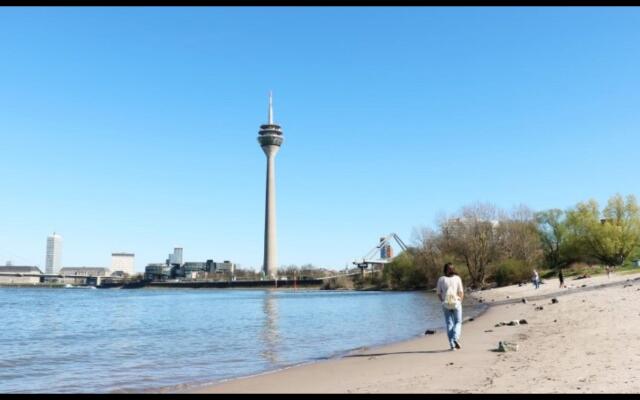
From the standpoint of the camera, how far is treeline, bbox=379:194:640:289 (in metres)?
77.1

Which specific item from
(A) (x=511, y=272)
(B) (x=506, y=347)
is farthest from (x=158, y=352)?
(A) (x=511, y=272)

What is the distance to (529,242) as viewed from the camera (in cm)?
8319

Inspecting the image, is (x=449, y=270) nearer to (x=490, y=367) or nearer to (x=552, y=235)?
(x=490, y=367)

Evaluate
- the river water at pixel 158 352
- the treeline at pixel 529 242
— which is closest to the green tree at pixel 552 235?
the treeline at pixel 529 242

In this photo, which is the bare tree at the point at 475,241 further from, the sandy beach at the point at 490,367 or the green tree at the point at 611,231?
the sandy beach at the point at 490,367

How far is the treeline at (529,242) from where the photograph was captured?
253 feet

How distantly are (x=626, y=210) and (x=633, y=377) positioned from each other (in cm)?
8206

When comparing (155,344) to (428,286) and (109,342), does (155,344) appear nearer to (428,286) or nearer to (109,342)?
(109,342)

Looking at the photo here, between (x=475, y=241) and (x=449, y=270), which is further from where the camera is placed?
(x=475, y=241)

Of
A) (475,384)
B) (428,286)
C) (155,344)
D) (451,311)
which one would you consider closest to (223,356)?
(155,344)

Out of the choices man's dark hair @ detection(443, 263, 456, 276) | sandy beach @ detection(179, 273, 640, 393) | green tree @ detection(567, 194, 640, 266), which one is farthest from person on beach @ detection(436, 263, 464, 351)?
green tree @ detection(567, 194, 640, 266)

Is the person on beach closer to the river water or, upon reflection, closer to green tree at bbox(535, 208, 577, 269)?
the river water

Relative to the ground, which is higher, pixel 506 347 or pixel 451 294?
pixel 451 294

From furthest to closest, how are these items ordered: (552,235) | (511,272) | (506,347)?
(552,235)
(511,272)
(506,347)
